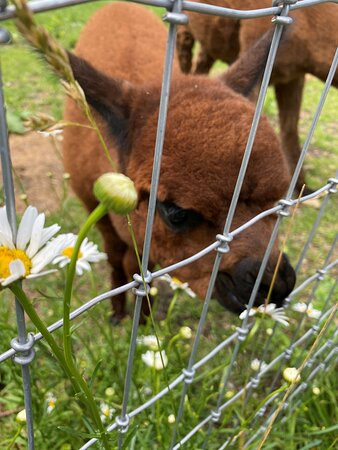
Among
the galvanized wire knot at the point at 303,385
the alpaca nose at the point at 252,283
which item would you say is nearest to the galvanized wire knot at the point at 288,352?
the galvanized wire knot at the point at 303,385

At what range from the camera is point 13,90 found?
5.48 meters

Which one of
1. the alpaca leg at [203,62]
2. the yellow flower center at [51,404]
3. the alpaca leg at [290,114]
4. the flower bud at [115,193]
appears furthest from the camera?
the alpaca leg at [203,62]

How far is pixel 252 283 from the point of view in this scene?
155cm

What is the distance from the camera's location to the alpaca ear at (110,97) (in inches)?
58.1

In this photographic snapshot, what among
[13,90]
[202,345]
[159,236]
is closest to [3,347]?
[159,236]

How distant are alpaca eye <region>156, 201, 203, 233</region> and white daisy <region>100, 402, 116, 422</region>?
68 centimetres

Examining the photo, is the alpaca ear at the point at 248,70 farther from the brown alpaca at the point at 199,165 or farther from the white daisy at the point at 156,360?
the white daisy at the point at 156,360

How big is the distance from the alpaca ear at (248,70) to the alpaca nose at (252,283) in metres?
0.80

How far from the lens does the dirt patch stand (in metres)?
3.66

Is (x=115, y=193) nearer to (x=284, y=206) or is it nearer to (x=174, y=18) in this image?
(x=174, y=18)

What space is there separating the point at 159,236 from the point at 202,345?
89cm

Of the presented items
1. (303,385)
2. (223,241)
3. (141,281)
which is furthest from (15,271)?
(303,385)

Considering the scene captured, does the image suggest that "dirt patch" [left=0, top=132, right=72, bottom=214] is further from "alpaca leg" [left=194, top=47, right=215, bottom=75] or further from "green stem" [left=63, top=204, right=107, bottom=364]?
"green stem" [left=63, top=204, right=107, bottom=364]

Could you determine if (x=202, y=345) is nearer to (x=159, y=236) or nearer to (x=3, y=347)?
(x=159, y=236)
